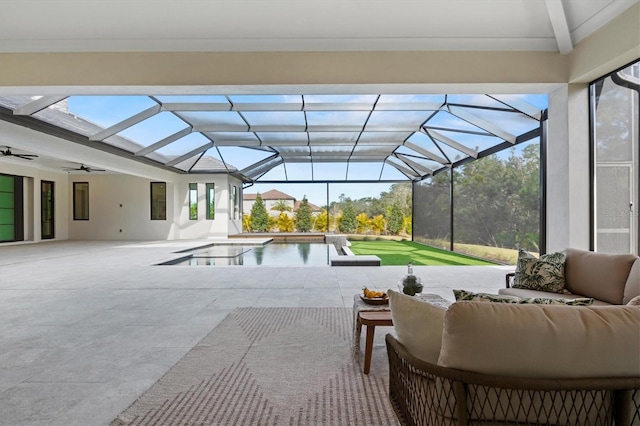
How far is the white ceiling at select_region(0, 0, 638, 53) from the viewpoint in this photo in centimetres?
452

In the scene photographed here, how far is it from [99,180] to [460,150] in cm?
1461

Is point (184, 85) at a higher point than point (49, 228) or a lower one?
higher

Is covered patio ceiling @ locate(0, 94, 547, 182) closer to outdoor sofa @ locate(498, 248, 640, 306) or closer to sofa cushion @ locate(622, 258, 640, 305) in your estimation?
outdoor sofa @ locate(498, 248, 640, 306)

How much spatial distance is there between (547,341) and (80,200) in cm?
1908

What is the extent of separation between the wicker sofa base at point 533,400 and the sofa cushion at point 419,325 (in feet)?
0.53

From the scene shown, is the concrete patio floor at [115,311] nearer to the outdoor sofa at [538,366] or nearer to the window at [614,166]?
the window at [614,166]

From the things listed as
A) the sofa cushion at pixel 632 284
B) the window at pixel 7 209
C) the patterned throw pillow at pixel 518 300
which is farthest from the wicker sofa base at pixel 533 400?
the window at pixel 7 209

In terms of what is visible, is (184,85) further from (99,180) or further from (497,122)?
(99,180)

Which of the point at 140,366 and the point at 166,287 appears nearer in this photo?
the point at 140,366

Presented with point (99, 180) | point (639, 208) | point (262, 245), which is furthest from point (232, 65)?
point (99, 180)

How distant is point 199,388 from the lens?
253 centimetres

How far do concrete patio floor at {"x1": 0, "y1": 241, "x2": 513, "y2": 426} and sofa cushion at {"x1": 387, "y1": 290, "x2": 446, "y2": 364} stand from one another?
5.71ft

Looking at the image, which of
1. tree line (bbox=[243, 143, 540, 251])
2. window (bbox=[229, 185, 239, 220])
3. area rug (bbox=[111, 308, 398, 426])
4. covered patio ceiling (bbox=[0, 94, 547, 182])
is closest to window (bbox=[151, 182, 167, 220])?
covered patio ceiling (bbox=[0, 94, 547, 182])

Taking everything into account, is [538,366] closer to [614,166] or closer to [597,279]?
[597,279]
